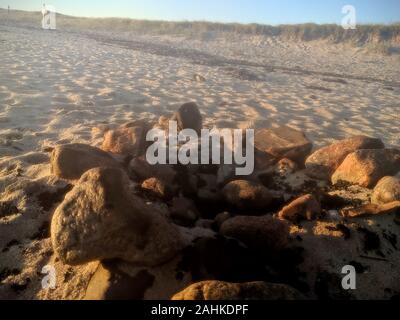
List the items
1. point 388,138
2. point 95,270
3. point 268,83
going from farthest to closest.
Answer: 1. point 268,83
2. point 388,138
3. point 95,270

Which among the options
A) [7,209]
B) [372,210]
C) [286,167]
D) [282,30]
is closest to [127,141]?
[7,209]

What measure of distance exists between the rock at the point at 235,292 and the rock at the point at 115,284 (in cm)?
36

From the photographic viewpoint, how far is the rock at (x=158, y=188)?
124 inches

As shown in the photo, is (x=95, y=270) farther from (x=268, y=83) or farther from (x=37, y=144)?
(x=268, y=83)

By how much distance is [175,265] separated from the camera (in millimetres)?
2381

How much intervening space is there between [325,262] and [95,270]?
1.66 meters

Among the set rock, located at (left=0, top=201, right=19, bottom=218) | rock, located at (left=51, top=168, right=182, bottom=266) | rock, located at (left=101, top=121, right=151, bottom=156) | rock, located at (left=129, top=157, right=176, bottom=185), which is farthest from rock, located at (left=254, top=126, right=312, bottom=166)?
rock, located at (left=0, top=201, right=19, bottom=218)

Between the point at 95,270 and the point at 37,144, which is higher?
the point at 37,144

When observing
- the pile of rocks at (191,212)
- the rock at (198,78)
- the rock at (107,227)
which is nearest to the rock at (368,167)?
the pile of rocks at (191,212)

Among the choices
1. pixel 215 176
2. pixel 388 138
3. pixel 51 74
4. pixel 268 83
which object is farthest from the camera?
pixel 268 83

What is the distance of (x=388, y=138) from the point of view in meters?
5.36
